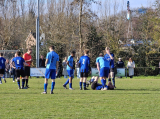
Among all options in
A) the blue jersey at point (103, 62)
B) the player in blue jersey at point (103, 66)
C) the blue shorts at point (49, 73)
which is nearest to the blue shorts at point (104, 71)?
the player in blue jersey at point (103, 66)

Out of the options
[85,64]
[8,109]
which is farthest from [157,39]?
[8,109]

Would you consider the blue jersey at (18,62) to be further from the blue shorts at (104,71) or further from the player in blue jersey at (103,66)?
the blue shorts at (104,71)

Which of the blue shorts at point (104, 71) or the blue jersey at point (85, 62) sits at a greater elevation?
the blue jersey at point (85, 62)

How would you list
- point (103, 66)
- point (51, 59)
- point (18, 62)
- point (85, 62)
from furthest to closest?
point (18, 62) → point (85, 62) → point (103, 66) → point (51, 59)

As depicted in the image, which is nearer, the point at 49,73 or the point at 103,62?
the point at 49,73

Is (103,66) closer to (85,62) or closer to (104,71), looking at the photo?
(104,71)

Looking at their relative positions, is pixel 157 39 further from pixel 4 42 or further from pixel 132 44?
pixel 4 42

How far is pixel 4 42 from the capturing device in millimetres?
48531

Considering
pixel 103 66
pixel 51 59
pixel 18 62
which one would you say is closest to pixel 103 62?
pixel 103 66

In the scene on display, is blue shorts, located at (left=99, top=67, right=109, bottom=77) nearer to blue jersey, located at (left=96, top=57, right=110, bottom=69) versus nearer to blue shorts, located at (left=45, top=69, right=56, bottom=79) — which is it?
blue jersey, located at (left=96, top=57, right=110, bottom=69)

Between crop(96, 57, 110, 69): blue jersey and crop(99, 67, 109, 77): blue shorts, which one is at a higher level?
crop(96, 57, 110, 69): blue jersey

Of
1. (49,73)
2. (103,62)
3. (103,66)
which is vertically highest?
(103,62)

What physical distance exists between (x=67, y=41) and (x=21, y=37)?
19.9 meters

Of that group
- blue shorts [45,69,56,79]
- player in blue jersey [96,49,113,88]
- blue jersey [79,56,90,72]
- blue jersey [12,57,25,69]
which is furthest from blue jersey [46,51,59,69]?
blue jersey [12,57,25,69]
